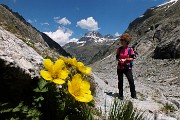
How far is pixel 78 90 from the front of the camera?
424 cm

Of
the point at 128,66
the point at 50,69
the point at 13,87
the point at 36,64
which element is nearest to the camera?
the point at 50,69

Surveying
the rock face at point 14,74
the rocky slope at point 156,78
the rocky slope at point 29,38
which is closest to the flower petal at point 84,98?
the rock face at point 14,74

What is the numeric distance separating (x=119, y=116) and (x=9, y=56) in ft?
6.25

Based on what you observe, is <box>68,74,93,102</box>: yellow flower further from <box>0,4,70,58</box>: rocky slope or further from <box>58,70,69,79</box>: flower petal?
<box>0,4,70,58</box>: rocky slope

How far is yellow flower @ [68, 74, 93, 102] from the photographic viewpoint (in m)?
4.18

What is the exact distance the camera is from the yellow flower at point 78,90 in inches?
165

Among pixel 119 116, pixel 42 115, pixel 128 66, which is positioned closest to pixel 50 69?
pixel 42 115

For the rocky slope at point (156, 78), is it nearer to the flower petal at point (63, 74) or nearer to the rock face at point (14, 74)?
the rock face at point (14, 74)

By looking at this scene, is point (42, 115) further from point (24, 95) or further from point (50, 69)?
point (50, 69)

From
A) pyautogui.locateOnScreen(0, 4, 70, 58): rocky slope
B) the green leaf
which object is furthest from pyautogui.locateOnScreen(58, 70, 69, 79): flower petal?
pyautogui.locateOnScreen(0, 4, 70, 58): rocky slope

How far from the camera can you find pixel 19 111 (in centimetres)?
455

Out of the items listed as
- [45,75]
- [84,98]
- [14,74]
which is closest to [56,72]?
[45,75]

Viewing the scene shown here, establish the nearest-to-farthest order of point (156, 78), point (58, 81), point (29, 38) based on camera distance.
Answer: point (58, 81)
point (29, 38)
point (156, 78)

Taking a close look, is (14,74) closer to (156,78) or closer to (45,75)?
(45,75)
